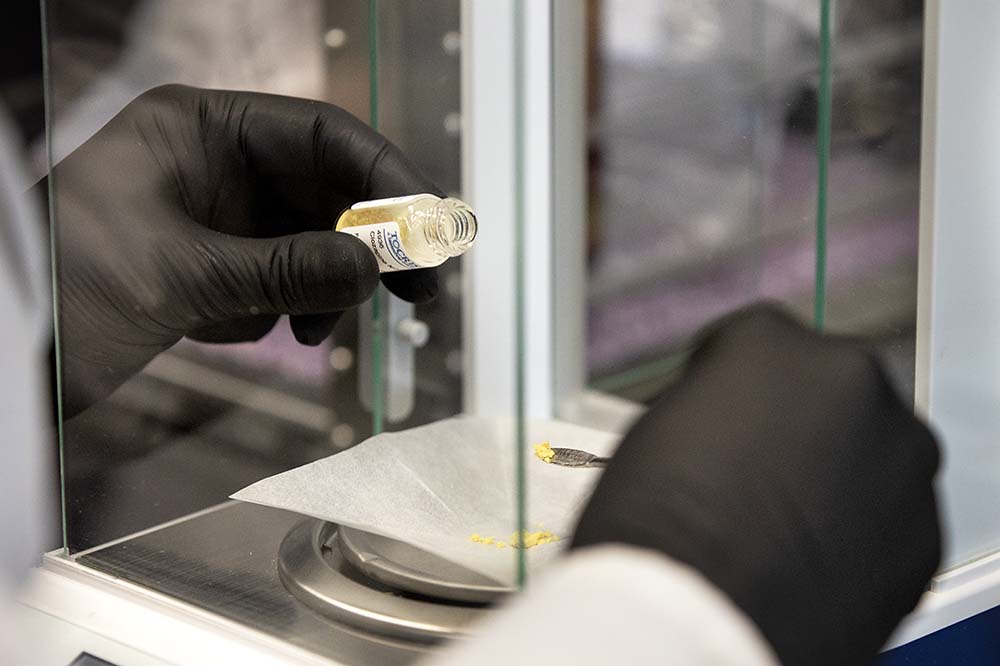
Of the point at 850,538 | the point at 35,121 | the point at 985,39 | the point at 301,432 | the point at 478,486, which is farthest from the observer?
→ the point at 35,121

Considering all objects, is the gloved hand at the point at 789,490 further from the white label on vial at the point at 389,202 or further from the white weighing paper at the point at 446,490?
→ the white label on vial at the point at 389,202

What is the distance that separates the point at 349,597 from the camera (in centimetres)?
70

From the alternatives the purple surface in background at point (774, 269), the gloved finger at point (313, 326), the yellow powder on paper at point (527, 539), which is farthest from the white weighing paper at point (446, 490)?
the purple surface in background at point (774, 269)

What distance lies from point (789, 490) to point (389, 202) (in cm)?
41

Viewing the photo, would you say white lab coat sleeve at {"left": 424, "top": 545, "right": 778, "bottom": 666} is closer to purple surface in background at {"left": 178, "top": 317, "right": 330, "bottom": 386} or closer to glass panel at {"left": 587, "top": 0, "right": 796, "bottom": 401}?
glass panel at {"left": 587, "top": 0, "right": 796, "bottom": 401}

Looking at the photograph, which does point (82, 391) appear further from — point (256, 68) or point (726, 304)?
point (726, 304)

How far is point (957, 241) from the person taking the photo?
2.63ft

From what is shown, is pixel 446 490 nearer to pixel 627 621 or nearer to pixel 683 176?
pixel 627 621

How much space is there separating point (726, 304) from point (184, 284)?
50 cm

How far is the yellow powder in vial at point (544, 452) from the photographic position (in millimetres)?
829

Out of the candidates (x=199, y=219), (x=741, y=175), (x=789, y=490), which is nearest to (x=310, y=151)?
(x=199, y=219)

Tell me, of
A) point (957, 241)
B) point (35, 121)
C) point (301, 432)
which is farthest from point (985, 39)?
point (35, 121)

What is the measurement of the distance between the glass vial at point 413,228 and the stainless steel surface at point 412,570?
0.20m

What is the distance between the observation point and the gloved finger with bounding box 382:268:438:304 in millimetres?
842
